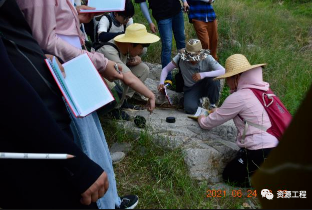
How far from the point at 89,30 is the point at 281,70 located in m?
3.32

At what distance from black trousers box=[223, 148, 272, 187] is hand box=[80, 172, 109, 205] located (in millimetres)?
2011

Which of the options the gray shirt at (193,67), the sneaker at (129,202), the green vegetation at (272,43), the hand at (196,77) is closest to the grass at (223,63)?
the green vegetation at (272,43)

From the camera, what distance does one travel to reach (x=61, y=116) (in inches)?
66.0

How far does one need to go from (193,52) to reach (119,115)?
1.37 meters

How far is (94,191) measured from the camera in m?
1.49

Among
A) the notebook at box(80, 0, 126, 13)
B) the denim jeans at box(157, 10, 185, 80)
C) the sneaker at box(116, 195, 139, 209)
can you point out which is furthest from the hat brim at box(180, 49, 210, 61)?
the sneaker at box(116, 195, 139, 209)

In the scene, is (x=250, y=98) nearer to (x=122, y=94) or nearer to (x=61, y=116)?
(x=122, y=94)

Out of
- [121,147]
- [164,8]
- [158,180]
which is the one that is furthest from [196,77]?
[158,180]

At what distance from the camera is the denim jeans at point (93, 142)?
1.94 meters

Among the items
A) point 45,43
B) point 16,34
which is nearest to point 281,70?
point 45,43

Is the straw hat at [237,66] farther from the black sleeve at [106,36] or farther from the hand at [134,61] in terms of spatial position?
the black sleeve at [106,36]

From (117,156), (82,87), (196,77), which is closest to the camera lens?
(82,87)

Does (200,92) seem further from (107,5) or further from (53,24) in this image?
(53,24)

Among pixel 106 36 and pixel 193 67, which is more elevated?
pixel 106 36
